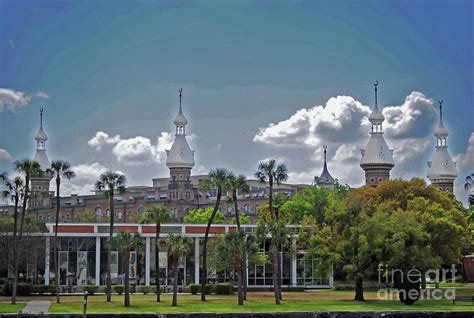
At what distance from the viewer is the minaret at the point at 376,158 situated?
146m

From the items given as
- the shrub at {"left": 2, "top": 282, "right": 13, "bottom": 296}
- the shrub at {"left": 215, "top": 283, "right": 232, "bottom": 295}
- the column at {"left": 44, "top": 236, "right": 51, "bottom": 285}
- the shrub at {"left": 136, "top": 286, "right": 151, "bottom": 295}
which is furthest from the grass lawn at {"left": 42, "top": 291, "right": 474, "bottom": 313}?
the column at {"left": 44, "top": 236, "right": 51, "bottom": 285}

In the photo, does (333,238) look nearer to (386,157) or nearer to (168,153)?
(386,157)

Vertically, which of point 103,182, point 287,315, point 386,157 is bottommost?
point 287,315

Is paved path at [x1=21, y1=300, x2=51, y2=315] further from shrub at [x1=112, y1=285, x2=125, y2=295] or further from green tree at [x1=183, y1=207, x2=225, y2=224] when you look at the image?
green tree at [x1=183, y1=207, x2=225, y2=224]

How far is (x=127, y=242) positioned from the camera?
2378 inches

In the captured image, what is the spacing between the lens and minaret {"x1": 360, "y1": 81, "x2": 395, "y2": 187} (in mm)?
146000

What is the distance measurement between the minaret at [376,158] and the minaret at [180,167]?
31953 mm

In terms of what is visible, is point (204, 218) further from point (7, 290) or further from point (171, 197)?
point (7, 290)

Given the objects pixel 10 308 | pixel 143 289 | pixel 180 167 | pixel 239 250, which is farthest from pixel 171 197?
pixel 10 308

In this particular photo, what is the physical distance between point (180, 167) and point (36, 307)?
342 ft

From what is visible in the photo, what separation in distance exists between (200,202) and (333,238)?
318 feet

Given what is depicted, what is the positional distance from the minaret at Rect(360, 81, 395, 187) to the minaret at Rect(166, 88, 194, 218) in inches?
1258

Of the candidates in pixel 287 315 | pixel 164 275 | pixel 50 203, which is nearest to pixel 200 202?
pixel 50 203

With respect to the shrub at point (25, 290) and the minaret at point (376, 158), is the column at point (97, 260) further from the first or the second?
the minaret at point (376, 158)
